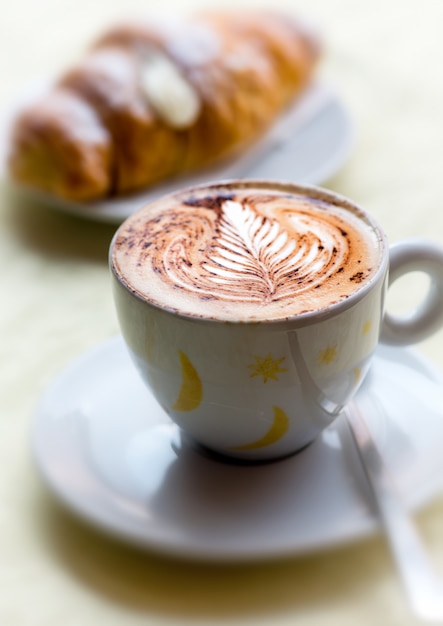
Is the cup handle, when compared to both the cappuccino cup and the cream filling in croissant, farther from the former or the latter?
the cream filling in croissant

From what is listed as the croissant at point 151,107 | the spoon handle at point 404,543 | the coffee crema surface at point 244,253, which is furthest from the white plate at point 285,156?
the spoon handle at point 404,543

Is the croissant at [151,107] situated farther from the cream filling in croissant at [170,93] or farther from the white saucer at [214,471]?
the white saucer at [214,471]

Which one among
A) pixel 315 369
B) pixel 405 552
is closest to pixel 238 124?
pixel 315 369

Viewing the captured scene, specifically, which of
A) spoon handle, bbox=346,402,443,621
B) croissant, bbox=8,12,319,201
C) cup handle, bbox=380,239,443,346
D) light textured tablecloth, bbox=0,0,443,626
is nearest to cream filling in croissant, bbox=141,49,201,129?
croissant, bbox=8,12,319,201

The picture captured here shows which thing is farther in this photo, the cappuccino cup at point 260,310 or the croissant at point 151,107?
the croissant at point 151,107

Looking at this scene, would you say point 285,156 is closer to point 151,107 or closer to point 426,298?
point 151,107

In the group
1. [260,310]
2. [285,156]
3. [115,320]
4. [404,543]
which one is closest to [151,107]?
[285,156]
